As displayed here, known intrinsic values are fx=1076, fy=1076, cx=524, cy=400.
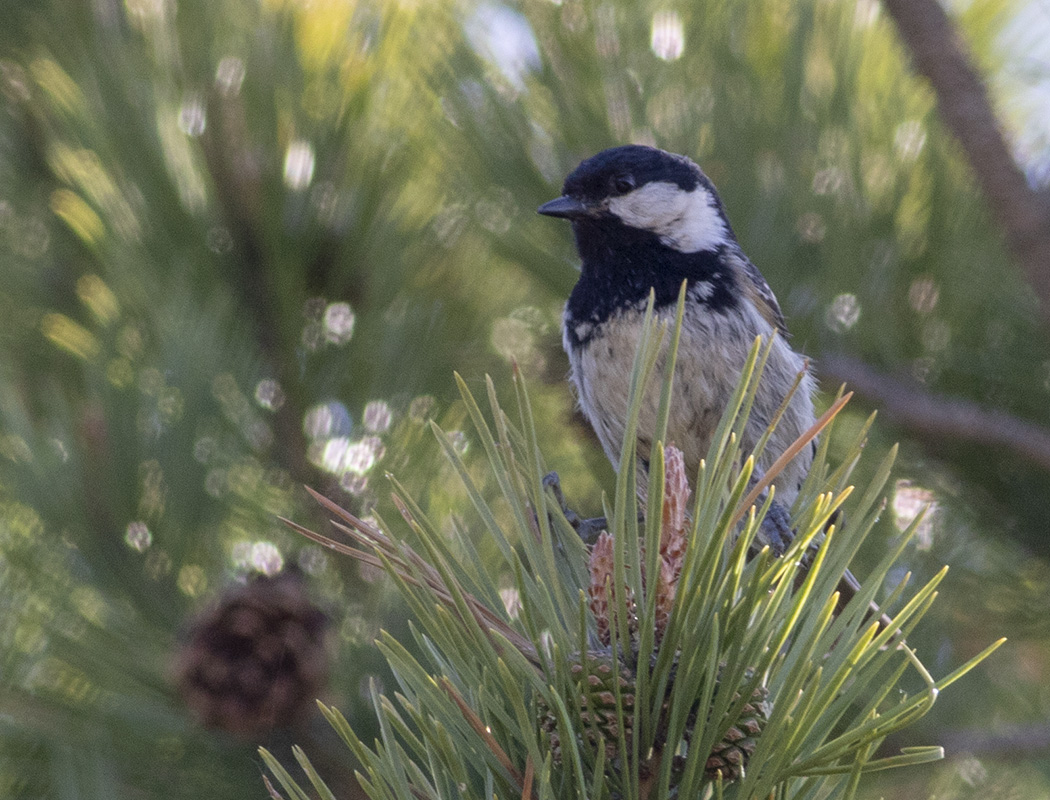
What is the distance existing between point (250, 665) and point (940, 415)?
864mm

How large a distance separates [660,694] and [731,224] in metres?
1.09

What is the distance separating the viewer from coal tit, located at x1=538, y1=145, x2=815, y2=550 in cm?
155

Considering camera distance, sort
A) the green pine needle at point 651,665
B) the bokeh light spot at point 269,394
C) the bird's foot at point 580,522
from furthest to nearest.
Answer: the bokeh light spot at point 269,394
the bird's foot at point 580,522
the green pine needle at point 651,665

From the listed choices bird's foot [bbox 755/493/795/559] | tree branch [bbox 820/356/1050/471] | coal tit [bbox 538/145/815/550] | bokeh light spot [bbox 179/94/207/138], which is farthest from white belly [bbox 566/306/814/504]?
bokeh light spot [bbox 179/94/207/138]

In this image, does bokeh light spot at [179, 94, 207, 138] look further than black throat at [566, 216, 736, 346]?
No

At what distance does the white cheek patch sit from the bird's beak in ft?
0.42

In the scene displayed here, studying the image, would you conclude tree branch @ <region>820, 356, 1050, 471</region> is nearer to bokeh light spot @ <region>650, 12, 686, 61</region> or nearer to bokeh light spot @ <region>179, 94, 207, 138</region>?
bokeh light spot @ <region>650, 12, 686, 61</region>

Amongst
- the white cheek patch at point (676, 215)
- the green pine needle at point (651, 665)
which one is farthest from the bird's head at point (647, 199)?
the green pine needle at point (651, 665)

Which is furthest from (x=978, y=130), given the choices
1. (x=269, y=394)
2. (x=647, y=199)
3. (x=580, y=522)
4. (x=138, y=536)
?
(x=138, y=536)

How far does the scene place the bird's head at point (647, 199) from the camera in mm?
1544

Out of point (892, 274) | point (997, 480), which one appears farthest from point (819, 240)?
point (997, 480)

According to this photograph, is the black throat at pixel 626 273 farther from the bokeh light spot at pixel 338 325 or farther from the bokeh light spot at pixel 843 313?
Result: the bokeh light spot at pixel 338 325

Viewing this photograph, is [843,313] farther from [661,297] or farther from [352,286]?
[352,286]

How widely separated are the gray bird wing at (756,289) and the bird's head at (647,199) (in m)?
0.05
